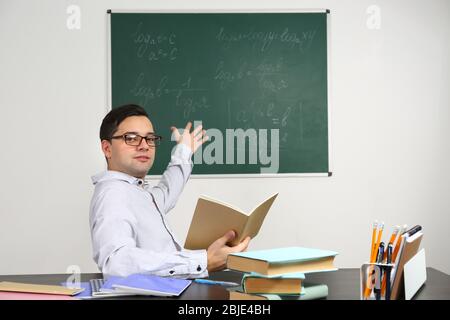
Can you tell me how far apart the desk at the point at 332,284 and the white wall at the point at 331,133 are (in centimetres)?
175

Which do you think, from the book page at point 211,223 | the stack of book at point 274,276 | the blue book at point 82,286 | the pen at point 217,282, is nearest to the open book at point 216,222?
the book page at point 211,223

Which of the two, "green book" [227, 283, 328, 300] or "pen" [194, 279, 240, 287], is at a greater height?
"green book" [227, 283, 328, 300]

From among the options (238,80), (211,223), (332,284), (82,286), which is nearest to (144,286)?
(82,286)

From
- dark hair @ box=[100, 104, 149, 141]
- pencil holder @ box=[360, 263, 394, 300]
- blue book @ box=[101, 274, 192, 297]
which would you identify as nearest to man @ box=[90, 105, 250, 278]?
dark hair @ box=[100, 104, 149, 141]

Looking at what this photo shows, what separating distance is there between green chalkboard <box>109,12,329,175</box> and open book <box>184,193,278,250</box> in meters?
1.85

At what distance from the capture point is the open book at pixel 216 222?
168cm

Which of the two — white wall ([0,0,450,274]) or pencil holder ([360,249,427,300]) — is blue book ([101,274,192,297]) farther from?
white wall ([0,0,450,274])

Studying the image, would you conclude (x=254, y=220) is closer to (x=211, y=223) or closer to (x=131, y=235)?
(x=211, y=223)

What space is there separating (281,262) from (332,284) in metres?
0.40

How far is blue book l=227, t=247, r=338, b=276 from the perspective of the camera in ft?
4.47

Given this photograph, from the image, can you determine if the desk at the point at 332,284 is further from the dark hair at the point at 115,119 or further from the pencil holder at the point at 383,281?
the dark hair at the point at 115,119

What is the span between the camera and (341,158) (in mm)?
3689

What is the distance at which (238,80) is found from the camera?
12.1 ft
